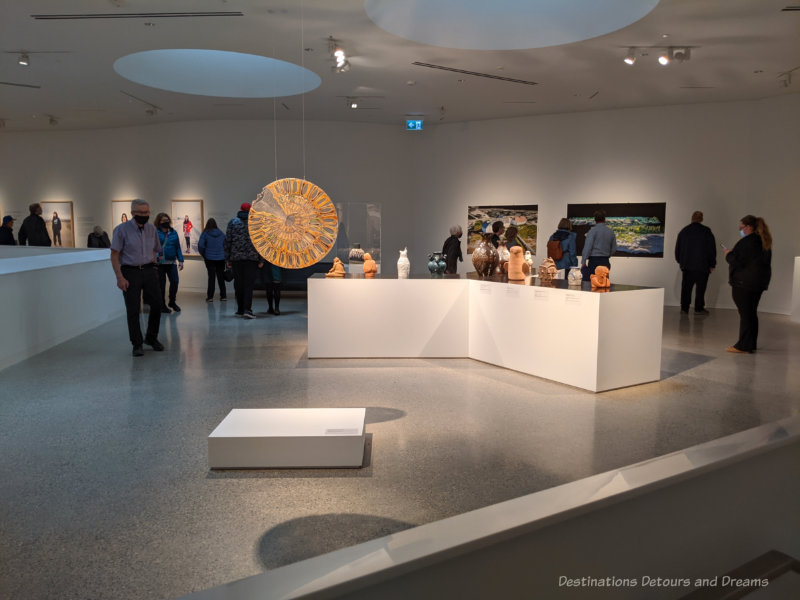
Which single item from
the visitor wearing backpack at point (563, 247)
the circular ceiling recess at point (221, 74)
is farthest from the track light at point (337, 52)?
the visitor wearing backpack at point (563, 247)

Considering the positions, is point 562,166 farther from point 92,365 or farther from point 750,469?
point 750,469

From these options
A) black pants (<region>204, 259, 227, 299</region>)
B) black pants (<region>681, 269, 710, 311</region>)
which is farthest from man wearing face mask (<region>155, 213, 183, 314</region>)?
black pants (<region>681, 269, 710, 311</region>)

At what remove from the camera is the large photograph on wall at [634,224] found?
1183 cm

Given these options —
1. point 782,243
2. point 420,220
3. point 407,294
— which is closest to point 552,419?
point 407,294

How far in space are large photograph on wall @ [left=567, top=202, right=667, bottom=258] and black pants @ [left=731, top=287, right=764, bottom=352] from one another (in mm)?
4905

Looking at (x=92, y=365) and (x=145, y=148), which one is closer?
(x=92, y=365)

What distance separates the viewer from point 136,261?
266 inches

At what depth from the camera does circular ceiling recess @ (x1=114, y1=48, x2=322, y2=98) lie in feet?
34.3

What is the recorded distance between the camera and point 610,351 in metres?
5.48

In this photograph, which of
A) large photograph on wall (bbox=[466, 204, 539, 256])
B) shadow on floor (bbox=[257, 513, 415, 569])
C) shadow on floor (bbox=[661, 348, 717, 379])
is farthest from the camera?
large photograph on wall (bbox=[466, 204, 539, 256])

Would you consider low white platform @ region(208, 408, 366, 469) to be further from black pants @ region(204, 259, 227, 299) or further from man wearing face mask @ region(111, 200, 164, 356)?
black pants @ region(204, 259, 227, 299)

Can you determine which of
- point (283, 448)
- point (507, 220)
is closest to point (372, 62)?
point (507, 220)

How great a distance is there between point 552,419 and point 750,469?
3.01 meters

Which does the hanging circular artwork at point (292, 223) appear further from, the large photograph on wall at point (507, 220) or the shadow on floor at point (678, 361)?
the large photograph on wall at point (507, 220)
